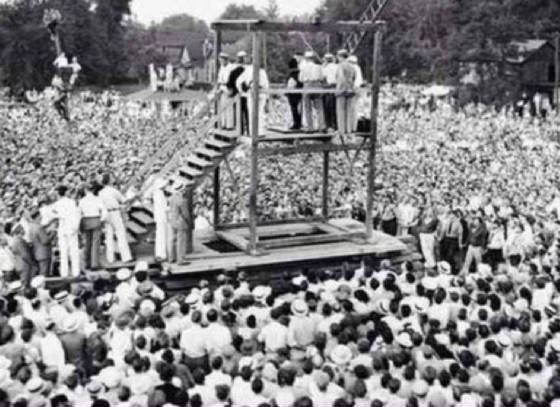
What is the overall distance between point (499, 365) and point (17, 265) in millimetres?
8428

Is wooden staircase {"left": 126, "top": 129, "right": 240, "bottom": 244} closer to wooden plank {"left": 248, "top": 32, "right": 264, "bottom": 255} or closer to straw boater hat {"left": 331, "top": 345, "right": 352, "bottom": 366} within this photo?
wooden plank {"left": 248, "top": 32, "right": 264, "bottom": 255}

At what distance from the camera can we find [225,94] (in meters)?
15.7

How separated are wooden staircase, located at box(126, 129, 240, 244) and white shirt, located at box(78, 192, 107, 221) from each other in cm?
123

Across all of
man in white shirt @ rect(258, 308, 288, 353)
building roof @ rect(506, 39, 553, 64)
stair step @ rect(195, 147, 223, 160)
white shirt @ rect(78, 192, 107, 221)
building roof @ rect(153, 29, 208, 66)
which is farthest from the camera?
building roof @ rect(153, 29, 208, 66)

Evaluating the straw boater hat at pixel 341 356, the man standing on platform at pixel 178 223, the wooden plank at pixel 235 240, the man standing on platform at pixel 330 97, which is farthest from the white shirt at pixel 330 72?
the straw boater hat at pixel 341 356

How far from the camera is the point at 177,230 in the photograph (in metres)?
14.4

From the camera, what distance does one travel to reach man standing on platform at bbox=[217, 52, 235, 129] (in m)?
15.5

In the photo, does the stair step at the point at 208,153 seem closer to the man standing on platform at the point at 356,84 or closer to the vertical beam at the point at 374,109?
the man standing on platform at the point at 356,84

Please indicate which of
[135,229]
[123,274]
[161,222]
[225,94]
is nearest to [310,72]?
[225,94]

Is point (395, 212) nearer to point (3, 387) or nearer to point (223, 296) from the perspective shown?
point (223, 296)

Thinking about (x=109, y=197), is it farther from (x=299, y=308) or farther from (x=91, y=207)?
(x=299, y=308)

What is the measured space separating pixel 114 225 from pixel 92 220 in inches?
23.9

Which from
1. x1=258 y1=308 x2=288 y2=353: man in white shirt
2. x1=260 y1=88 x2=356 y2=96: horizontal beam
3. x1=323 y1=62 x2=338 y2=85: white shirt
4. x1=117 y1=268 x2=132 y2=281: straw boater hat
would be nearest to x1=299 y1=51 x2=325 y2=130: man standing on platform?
x1=323 y1=62 x2=338 y2=85: white shirt

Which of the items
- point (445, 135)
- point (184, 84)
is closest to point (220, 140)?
point (445, 135)
